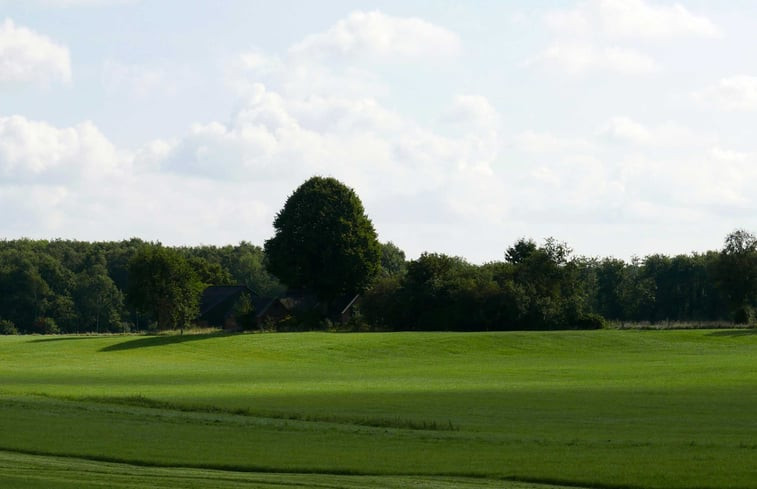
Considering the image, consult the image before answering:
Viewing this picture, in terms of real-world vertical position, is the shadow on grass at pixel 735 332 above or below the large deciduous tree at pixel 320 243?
below

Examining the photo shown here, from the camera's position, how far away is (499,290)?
96750mm

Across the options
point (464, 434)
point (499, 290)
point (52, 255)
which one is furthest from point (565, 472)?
point (52, 255)

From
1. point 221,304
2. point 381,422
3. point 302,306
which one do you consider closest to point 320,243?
point 302,306

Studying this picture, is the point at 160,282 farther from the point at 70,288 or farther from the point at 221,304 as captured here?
the point at 70,288

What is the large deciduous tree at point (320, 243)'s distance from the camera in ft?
342

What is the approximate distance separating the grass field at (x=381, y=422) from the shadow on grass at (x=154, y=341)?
6555mm

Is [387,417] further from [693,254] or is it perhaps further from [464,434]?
[693,254]

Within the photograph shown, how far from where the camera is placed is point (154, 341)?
83.6 metres

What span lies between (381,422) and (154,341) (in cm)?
5293

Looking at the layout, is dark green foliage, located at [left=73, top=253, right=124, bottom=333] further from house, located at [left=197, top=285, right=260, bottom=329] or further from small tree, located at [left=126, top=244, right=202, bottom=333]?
small tree, located at [left=126, top=244, right=202, bottom=333]

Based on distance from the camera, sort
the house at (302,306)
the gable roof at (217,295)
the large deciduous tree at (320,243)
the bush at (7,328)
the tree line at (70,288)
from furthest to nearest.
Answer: the tree line at (70,288) < the bush at (7,328) < the gable roof at (217,295) < the house at (302,306) < the large deciduous tree at (320,243)

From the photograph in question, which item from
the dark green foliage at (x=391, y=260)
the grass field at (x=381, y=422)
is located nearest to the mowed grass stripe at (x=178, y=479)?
the grass field at (x=381, y=422)

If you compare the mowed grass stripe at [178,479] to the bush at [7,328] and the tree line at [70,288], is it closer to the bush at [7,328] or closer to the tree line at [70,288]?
the tree line at [70,288]

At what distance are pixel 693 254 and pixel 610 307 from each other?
49.9ft
